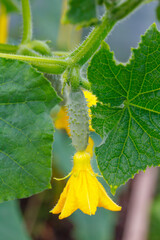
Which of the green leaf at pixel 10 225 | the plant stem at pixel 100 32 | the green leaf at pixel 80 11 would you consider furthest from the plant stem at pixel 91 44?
the green leaf at pixel 10 225

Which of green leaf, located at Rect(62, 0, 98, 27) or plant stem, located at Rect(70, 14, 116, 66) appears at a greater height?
green leaf, located at Rect(62, 0, 98, 27)

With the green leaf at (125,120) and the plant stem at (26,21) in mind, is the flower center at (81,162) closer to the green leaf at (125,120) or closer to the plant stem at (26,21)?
the green leaf at (125,120)

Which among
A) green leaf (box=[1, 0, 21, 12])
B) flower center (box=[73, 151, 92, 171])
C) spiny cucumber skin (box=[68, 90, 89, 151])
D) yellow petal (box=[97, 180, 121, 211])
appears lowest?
yellow petal (box=[97, 180, 121, 211])

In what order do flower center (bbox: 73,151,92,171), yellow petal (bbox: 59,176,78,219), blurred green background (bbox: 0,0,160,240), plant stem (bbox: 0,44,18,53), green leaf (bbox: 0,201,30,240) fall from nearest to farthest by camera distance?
yellow petal (bbox: 59,176,78,219) < flower center (bbox: 73,151,92,171) < plant stem (bbox: 0,44,18,53) < green leaf (bbox: 0,201,30,240) < blurred green background (bbox: 0,0,160,240)

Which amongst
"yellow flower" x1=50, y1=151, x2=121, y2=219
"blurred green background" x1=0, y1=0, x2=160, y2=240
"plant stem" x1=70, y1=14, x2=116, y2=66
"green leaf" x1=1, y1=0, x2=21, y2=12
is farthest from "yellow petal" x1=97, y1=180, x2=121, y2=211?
"blurred green background" x1=0, y1=0, x2=160, y2=240

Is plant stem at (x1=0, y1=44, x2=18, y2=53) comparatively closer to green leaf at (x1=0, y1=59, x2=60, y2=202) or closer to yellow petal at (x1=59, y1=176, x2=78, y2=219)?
green leaf at (x1=0, y1=59, x2=60, y2=202)

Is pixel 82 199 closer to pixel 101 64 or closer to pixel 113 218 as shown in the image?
pixel 101 64

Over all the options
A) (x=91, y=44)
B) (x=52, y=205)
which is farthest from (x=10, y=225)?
(x=91, y=44)
